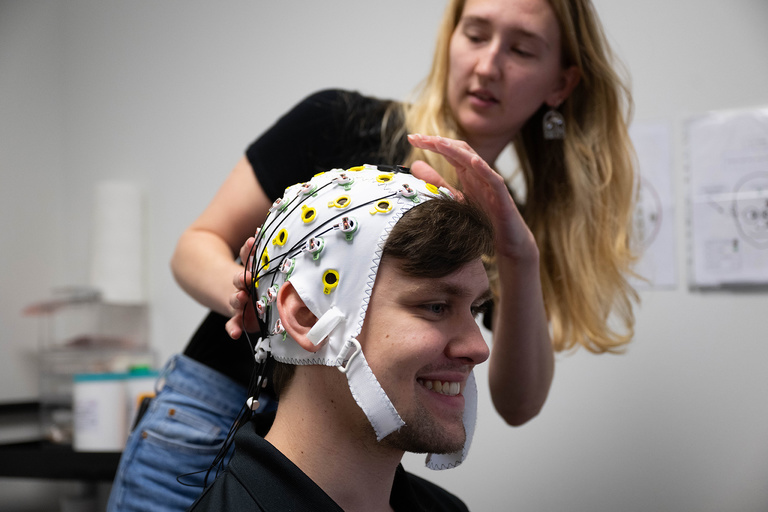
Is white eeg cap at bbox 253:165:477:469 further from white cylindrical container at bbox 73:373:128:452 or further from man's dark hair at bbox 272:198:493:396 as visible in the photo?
white cylindrical container at bbox 73:373:128:452

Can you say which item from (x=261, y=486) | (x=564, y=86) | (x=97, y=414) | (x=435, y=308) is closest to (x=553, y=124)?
(x=564, y=86)

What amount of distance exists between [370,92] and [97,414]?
1.34 m

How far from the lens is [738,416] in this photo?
179 centimetres

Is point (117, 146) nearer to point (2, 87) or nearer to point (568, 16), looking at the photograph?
point (2, 87)

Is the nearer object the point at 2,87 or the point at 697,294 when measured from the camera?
the point at 697,294

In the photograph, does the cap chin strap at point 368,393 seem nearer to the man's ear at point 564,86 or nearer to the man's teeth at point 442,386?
the man's teeth at point 442,386

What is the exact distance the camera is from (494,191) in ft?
3.48

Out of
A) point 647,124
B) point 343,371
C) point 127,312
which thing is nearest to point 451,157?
point 343,371

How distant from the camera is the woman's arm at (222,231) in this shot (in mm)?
1241

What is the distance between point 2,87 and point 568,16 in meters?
2.13

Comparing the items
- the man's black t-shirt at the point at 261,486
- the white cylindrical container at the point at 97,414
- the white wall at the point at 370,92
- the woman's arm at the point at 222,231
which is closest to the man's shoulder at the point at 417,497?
the man's black t-shirt at the point at 261,486

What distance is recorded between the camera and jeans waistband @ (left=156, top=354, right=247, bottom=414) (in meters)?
1.30

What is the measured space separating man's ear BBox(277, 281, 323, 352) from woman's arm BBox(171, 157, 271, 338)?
267 millimetres

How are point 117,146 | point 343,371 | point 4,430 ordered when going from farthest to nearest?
point 117,146 < point 4,430 < point 343,371
